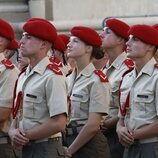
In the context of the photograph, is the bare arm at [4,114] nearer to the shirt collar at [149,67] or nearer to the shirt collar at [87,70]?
the shirt collar at [87,70]

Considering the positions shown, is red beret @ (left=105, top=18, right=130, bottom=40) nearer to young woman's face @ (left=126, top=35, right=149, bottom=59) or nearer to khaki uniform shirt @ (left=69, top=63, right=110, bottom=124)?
khaki uniform shirt @ (left=69, top=63, right=110, bottom=124)

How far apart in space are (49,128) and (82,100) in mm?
937

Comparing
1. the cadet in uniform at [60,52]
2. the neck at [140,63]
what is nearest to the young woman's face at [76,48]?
the neck at [140,63]

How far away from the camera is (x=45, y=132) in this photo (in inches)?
272

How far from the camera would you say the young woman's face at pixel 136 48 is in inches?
289

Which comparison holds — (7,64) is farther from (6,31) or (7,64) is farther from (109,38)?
(109,38)

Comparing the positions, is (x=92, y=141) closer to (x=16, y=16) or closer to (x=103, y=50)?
(x=103, y=50)

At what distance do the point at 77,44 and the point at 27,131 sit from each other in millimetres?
1270

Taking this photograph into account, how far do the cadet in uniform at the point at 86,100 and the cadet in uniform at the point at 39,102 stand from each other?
55 cm

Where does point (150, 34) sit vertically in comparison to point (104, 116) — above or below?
above

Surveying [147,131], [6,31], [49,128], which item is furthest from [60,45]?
[49,128]

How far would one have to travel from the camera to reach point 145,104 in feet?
23.6

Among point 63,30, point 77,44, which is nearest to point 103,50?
point 77,44

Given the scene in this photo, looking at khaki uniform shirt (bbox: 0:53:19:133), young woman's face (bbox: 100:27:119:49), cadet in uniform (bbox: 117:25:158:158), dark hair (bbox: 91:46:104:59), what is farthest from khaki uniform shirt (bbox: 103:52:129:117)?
khaki uniform shirt (bbox: 0:53:19:133)
